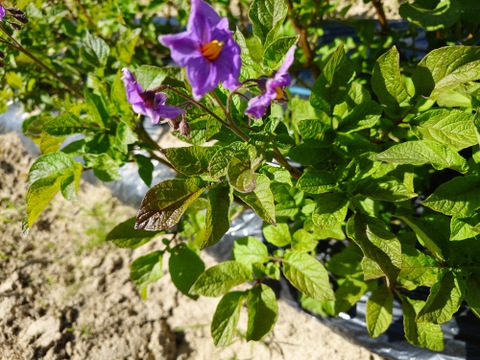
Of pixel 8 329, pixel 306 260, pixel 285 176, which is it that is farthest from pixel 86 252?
pixel 285 176

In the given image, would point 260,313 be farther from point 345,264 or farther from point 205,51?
point 205,51

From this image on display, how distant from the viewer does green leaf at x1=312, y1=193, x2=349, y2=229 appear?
106cm

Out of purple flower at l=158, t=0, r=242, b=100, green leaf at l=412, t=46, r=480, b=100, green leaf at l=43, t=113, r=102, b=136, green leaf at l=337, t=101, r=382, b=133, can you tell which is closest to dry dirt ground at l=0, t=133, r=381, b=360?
green leaf at l=43, t=113, r=102, b=136

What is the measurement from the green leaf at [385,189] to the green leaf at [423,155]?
10 centimetres

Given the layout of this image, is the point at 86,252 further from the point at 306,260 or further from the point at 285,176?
the point at 285,176

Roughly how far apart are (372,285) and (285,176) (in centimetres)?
65

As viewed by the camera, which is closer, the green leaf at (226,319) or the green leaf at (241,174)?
the green leaf at (241,174)

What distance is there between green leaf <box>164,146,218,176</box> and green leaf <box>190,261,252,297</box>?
1.40 feet

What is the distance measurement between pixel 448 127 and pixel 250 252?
0.70 m

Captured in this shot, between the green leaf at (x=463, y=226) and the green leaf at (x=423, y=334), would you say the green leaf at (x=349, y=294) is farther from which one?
the green leaf at (x=463, y=226)

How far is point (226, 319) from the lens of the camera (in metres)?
1.31

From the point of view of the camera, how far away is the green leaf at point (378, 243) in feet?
3.26

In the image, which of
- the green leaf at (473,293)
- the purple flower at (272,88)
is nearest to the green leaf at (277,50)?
the purple flower at (272,88)

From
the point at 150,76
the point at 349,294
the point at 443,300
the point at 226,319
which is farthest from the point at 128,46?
the point at 443,300
